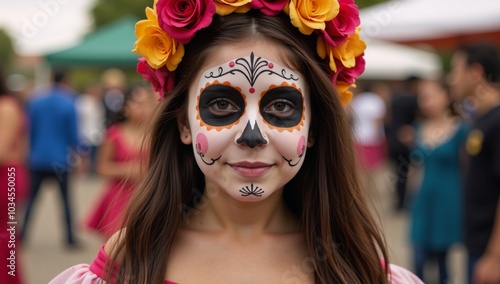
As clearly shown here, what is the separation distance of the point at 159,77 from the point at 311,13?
0.54m

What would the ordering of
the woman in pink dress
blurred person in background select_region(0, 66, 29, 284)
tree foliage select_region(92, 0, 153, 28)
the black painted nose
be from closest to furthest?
the black painted nose, blurred person in background select_region(0, 66, 29, 284), the woman in pink dress, tree foliage select_region(92, 0, 153, 28)

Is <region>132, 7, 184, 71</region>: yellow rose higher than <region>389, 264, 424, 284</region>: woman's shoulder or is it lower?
higher

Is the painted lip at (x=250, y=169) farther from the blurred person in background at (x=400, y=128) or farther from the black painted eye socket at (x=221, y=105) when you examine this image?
the blurred person in background at (x=400, y=128)

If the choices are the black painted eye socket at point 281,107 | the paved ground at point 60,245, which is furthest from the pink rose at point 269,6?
→ the paved ground at point 60,245

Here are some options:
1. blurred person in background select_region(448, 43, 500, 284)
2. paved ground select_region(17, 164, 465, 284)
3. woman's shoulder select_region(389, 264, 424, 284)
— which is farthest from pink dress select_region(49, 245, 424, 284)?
paved ground select_region(17, 164, 465, 284)

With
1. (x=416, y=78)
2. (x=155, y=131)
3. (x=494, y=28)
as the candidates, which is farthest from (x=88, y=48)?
(x=155, y=131)

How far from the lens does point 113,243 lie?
235cm

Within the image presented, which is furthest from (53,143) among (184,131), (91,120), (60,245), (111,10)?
(111,10)

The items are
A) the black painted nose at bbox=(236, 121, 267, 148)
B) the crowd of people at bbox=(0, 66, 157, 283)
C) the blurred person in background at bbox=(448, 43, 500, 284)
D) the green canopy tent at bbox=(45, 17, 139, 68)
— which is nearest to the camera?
the black painted nose at bbox=(236, 121, 267, 148)

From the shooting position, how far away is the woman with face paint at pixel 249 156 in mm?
2215

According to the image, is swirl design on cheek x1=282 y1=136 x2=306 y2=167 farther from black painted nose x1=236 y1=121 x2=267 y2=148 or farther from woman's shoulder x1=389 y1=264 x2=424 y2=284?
woman's shoulder x1=389 y1=264 x2=424 y2=284

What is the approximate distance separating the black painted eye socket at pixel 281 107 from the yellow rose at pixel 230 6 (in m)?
0.27

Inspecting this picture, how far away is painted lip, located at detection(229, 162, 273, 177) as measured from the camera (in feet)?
7.14

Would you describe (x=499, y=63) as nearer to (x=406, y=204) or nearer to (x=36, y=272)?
(x=36, y=272)
